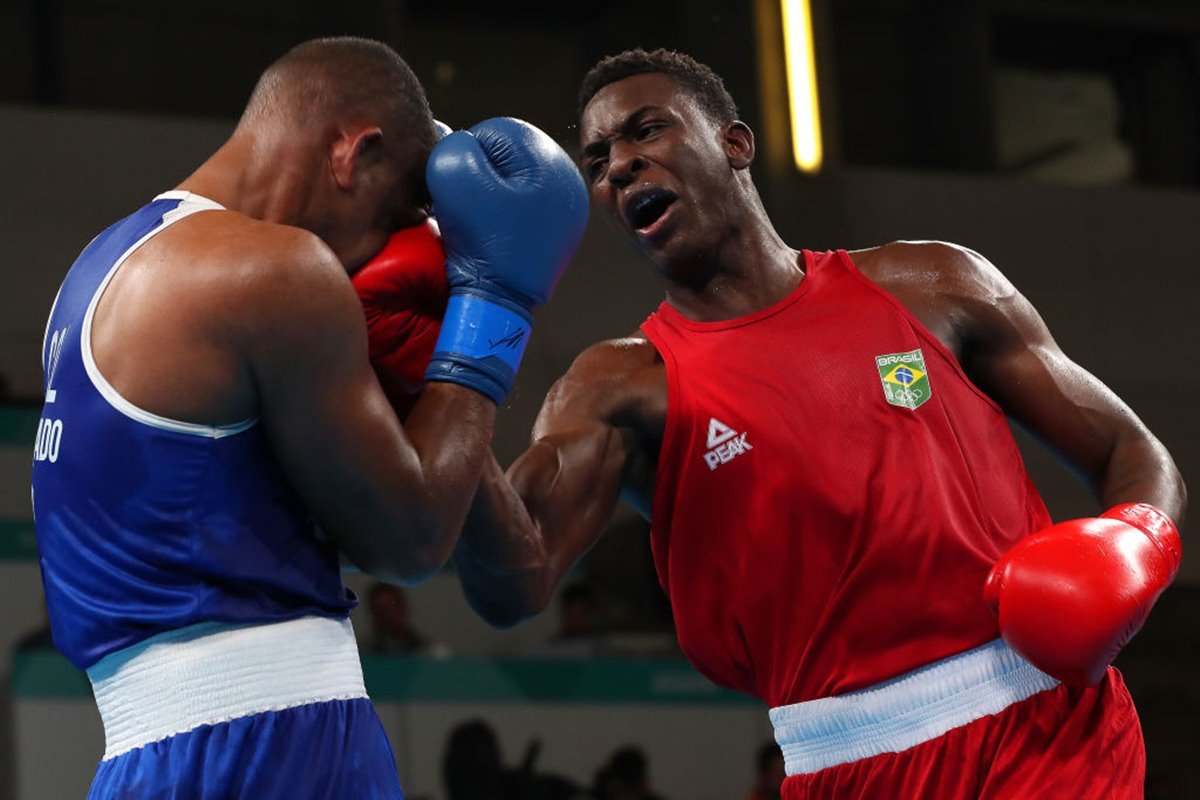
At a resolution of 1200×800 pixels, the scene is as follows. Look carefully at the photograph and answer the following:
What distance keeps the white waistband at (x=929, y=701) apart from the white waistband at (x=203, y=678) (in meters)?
1.01

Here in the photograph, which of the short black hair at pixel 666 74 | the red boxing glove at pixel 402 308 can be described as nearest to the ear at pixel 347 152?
the red boxing glove at pixel 402 308

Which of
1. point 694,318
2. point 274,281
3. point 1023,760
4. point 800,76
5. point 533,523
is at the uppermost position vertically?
point 274,281

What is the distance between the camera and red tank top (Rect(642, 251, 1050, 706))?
8.78ft

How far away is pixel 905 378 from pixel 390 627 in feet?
14.9

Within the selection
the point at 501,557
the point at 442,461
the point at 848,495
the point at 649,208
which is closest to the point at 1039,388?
the point at 848,495

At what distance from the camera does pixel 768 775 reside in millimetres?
7047

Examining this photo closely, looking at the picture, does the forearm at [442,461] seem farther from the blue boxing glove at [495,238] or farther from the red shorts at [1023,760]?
the red shorts at [1023,760]

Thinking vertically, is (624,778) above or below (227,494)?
below

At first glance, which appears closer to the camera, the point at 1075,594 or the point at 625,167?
the point at 1075,594

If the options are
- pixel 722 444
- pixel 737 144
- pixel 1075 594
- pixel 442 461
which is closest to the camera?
pixel 442 461

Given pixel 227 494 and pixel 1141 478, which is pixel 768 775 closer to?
pixel 1141 478

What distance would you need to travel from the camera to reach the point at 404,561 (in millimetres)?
2027

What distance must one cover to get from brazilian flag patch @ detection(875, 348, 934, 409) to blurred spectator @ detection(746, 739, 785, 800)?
4325 millimetres

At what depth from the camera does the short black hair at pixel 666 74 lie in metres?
3.12
